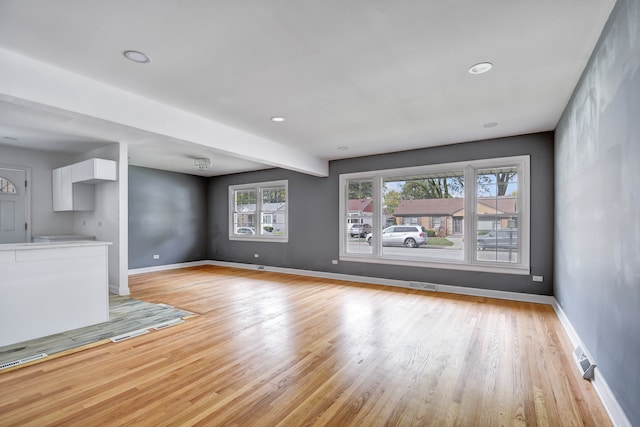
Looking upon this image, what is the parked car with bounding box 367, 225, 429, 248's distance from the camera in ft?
18.5

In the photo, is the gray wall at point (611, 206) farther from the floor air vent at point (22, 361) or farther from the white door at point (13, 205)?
the white door at point (13, 205)

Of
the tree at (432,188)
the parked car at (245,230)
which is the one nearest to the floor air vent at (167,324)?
the tree at (432,188)

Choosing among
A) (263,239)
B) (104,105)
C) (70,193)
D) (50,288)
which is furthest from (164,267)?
(104,105)

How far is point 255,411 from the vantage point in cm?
200

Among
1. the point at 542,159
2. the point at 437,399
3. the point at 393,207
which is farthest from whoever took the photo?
the point at 393,207

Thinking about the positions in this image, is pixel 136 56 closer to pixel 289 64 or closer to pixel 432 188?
pixel 289 64

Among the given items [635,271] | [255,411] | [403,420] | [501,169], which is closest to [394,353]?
[403,420]

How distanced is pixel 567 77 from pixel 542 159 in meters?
2.05

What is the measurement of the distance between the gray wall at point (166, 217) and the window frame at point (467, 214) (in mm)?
4390

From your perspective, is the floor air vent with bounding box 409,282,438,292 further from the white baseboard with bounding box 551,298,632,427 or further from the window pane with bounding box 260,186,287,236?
the window pane with bounding box 260,186,287,236

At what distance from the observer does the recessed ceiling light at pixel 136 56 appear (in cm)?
248

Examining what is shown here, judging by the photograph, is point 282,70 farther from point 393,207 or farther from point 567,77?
point 393,207

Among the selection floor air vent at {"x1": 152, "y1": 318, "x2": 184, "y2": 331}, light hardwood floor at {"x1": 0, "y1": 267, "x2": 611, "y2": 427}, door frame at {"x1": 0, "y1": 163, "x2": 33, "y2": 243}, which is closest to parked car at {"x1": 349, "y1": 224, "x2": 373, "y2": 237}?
light hardwood floor at {"x1": 0, "y1": 267, "x2": 611, "y2": 427}

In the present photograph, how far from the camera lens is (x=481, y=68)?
272 cm
